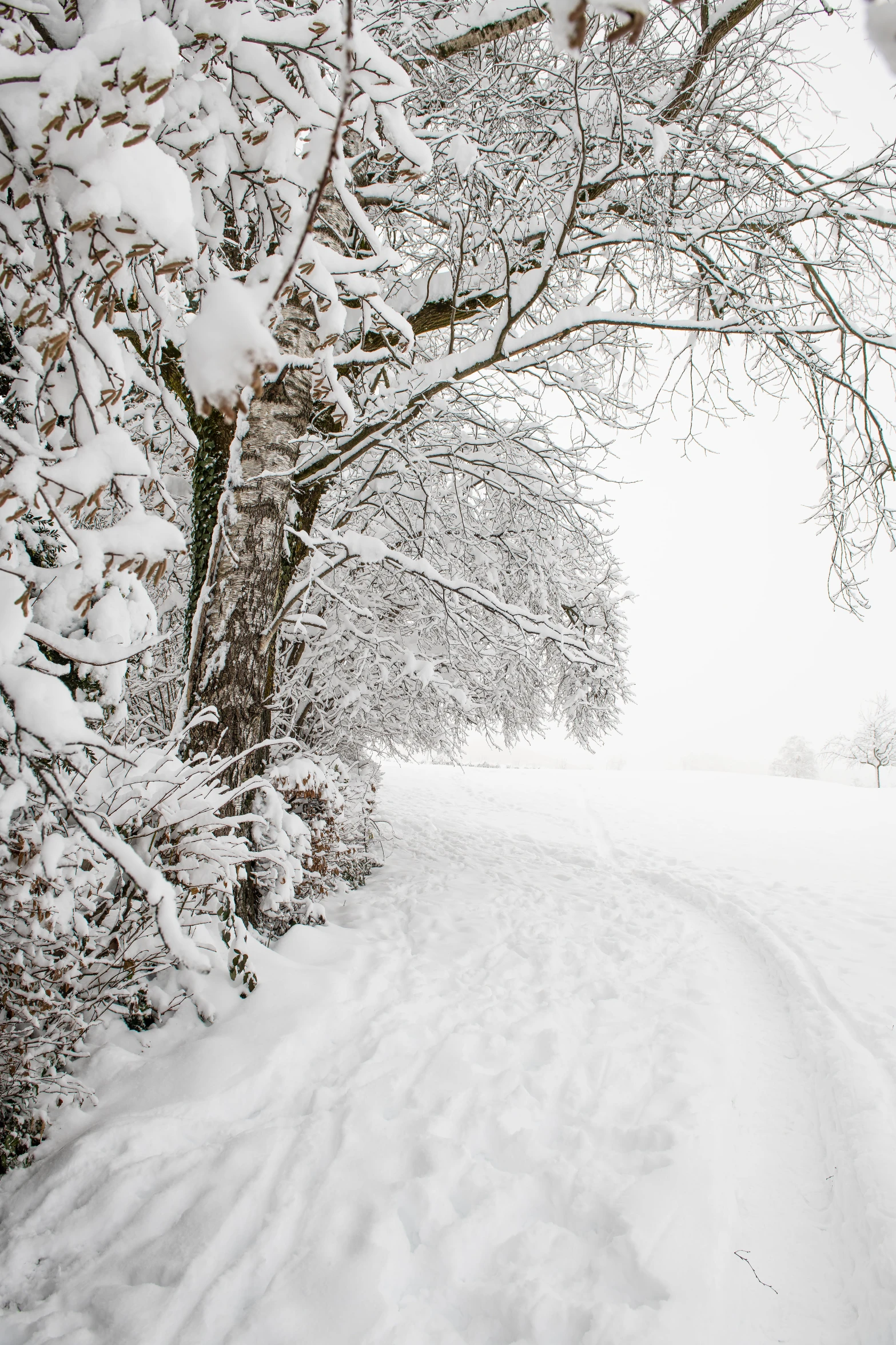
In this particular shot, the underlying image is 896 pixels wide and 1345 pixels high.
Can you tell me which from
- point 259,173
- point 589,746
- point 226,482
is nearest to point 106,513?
point 226,482

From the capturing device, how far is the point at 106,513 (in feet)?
12.9

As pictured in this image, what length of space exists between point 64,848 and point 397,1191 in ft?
5.11

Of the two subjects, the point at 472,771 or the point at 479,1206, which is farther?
the point at 472,771

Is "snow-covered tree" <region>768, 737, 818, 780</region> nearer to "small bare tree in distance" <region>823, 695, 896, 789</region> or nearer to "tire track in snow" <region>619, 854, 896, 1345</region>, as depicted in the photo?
"small bare tree in distance" <region>823, 695, 896, 789</region>

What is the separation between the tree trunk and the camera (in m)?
2.93

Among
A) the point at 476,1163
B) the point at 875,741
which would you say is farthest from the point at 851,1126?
the point at 875,741

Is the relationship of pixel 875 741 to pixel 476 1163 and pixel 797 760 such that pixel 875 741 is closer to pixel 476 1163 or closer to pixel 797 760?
pixel 797 760

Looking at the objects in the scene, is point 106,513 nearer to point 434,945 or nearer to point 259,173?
point 259,173

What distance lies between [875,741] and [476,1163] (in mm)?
33151

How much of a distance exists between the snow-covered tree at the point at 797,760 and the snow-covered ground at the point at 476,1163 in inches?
1492

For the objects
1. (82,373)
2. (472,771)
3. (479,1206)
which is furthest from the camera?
(472,771)

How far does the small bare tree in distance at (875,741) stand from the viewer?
2809 centimetres

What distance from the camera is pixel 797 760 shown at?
123 ft

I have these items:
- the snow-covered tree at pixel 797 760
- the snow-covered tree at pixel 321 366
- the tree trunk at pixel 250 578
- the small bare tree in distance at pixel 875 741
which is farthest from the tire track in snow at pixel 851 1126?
the snow-covered tree at pixel 797 760
